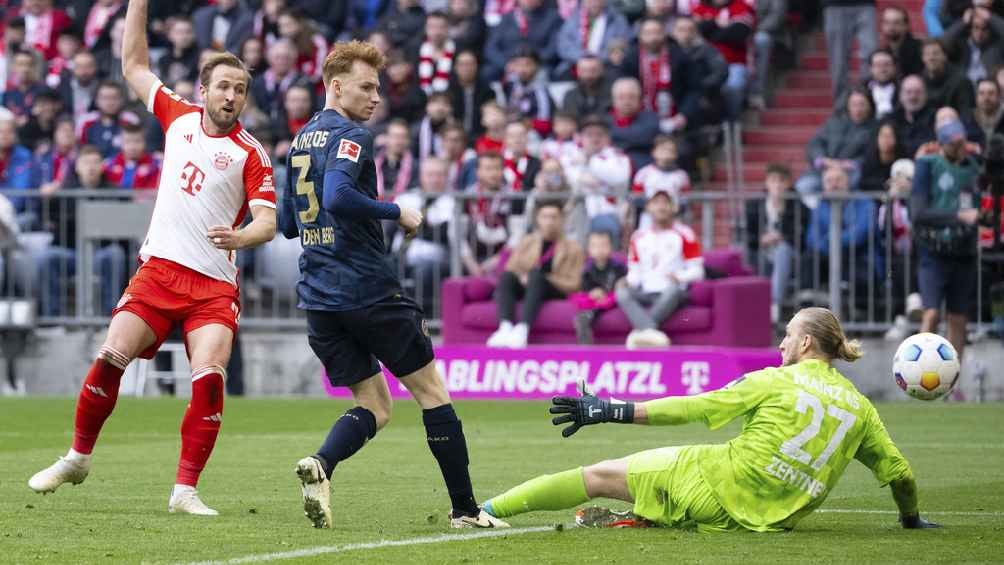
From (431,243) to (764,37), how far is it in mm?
5385

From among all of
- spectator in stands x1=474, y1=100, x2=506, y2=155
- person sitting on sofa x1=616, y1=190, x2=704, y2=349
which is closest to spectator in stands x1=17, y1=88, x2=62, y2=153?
spectator in stands x1=474, y1=100, x2=506, y2=155

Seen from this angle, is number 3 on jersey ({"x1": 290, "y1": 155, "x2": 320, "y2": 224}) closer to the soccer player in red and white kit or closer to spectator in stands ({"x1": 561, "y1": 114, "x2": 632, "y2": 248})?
the soccer player in red and white kit

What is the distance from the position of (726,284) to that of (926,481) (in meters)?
7.14

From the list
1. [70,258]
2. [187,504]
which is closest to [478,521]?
[187,504]

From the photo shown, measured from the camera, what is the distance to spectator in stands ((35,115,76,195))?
2122 centimetres

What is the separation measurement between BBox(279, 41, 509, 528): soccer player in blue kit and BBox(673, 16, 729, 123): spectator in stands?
13.1 metres

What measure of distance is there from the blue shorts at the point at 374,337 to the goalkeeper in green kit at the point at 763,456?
2.71 feet

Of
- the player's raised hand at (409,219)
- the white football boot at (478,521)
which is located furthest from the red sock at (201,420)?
the player's raised hand at (409,219)

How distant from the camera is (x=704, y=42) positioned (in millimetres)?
21547

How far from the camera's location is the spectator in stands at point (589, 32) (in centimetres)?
2214

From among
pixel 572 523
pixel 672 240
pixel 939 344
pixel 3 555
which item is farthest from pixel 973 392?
pixel 3 555

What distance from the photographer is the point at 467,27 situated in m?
22.5

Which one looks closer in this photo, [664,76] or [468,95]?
[664,76]

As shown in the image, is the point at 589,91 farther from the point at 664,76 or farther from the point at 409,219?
the point at 409,219
